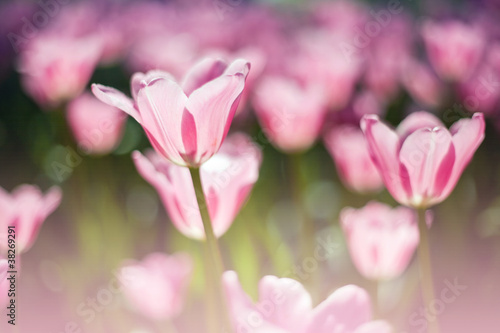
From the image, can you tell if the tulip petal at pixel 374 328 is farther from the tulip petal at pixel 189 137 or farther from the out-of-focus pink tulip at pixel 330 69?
the out-of-focus pink tulip at pixel 330 69

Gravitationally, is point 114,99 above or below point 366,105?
above

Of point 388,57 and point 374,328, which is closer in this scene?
point 374,328

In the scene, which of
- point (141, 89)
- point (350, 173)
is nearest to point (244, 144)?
point (350, 173)

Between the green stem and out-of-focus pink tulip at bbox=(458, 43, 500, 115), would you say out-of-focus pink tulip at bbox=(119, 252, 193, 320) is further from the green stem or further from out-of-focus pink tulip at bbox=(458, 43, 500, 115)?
out-of-focus pink tulip at bbox=(458, 43, 500, 115)

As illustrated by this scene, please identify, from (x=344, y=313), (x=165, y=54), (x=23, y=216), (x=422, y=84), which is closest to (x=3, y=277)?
(x=23, y=216)

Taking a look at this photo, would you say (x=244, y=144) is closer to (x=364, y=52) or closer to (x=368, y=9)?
(x=364, y=52)

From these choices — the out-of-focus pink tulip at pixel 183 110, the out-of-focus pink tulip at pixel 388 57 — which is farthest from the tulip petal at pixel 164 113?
the out-of-focus pink tulip at pixel 388 57

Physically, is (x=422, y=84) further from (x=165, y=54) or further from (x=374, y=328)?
(x=374, y=328)
